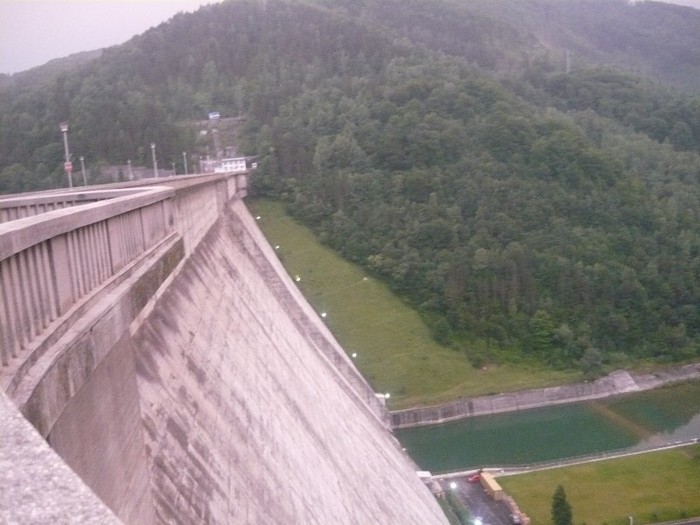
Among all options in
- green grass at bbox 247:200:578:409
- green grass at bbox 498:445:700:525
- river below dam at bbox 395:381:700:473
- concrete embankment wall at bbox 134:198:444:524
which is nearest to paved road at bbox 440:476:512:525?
green grass at bbox 498:445:700:525

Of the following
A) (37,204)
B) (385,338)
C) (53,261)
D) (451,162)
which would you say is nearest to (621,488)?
(385,338)

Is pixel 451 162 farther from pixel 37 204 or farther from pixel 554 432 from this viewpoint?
pixel 37 204

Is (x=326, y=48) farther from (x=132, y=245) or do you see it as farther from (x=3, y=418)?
(x=3, y=418)

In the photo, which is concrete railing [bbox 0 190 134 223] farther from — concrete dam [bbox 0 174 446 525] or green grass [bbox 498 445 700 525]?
green grass [bbox 498 445 700 525]

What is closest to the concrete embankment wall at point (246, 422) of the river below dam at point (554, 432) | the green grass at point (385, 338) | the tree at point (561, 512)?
the tree at point (561, 512)

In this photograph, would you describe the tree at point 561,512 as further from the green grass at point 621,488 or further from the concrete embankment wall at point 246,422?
the concrete embankment wall at point 246,422

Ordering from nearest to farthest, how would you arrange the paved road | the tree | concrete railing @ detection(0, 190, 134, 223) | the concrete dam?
1. the concrete dam
2. concrete railing @ detection(0, 190, 134, 223)
3. the tree
4. the paved road

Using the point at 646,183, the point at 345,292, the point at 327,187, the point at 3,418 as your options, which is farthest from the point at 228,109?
the point at 3,418
